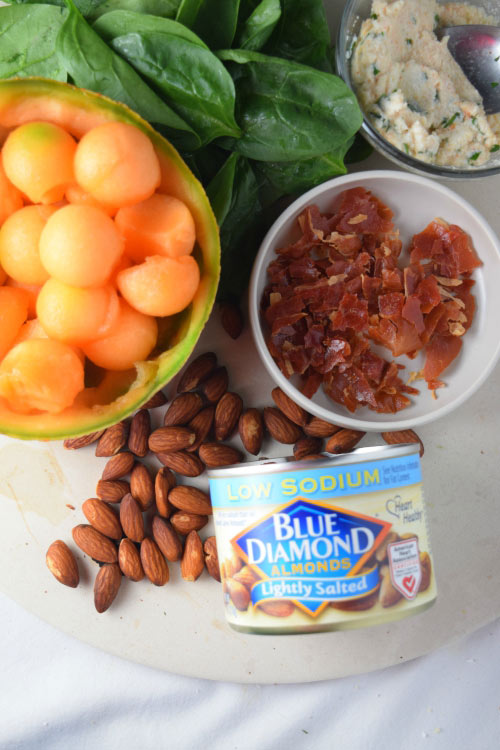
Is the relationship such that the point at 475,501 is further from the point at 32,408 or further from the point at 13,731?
the point at 13,731

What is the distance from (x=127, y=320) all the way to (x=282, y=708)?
65cm

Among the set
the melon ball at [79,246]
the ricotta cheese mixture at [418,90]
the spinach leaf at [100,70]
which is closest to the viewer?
the melon ball at [79,246]

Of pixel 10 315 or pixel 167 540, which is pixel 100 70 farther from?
pixel 167 540

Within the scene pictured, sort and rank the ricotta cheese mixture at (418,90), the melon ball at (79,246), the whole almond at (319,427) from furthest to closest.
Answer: the whole almond at (319,427)
the ricotta cheese mixture at (418,90)
the melon ball at (79,246)

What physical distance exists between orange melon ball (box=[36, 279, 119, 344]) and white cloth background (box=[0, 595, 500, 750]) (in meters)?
0.56

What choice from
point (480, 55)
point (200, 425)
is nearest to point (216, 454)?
point (200, 425)

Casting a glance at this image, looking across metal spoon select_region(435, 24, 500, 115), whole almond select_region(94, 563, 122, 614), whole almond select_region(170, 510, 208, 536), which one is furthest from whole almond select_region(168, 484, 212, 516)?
metal spoon select_region(435, 24, 500, 115)

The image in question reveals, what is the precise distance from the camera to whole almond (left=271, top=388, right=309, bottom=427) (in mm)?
865

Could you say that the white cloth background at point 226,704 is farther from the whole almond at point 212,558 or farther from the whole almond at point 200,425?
the whole almond at point 200,425

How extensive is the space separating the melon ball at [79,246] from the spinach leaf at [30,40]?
22 centimetres

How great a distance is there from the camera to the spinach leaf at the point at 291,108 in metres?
0.69

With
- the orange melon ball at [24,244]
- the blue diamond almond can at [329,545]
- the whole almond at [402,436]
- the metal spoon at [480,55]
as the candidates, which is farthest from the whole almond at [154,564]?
the metal spoon at [480,55]

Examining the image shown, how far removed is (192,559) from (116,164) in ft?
1.74

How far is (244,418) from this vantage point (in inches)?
34.3
